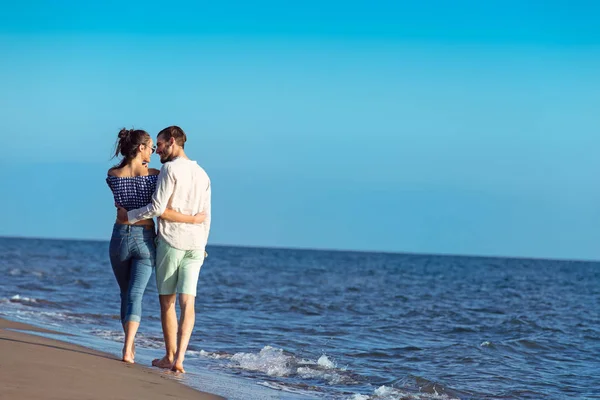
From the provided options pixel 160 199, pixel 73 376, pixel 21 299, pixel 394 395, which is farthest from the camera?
pixel 21 299

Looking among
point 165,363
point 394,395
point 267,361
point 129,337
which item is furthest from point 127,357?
point 267,361

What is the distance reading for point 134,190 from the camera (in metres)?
6.24

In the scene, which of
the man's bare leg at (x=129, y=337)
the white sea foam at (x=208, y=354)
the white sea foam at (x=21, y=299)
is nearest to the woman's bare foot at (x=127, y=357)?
the man's bare leg at (x=129, y=337)

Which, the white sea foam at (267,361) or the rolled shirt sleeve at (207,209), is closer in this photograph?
the rolled shirt sleeve at (207,209)

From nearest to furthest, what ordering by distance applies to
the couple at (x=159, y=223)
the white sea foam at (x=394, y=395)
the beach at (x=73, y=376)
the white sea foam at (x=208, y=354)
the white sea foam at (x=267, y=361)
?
the beach at (x=73, y=376) < the couple at (x=159, y=223) < the white sea foam at (x=394, y=395) < the white sea foam at (x=267, y=361) < the white sea foam at (x=208, y=354)

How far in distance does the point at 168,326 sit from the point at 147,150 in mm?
1449

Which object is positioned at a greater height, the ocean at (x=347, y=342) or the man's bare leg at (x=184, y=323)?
the man's bare leg at (x=184, y=323)

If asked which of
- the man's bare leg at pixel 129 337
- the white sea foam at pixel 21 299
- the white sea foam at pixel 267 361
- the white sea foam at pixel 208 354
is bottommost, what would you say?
the white sea foam at pixel 21 299

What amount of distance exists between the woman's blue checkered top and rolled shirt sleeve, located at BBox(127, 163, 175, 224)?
100mm

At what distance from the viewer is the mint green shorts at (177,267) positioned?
6270 mm

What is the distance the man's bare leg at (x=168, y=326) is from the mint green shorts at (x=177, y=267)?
0.13 metres

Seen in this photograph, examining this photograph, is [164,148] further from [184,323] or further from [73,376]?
[73,376]

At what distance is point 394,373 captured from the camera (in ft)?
29.9

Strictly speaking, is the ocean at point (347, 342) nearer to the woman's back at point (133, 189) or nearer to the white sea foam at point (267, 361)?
the white sea foam at point (267, 361)
